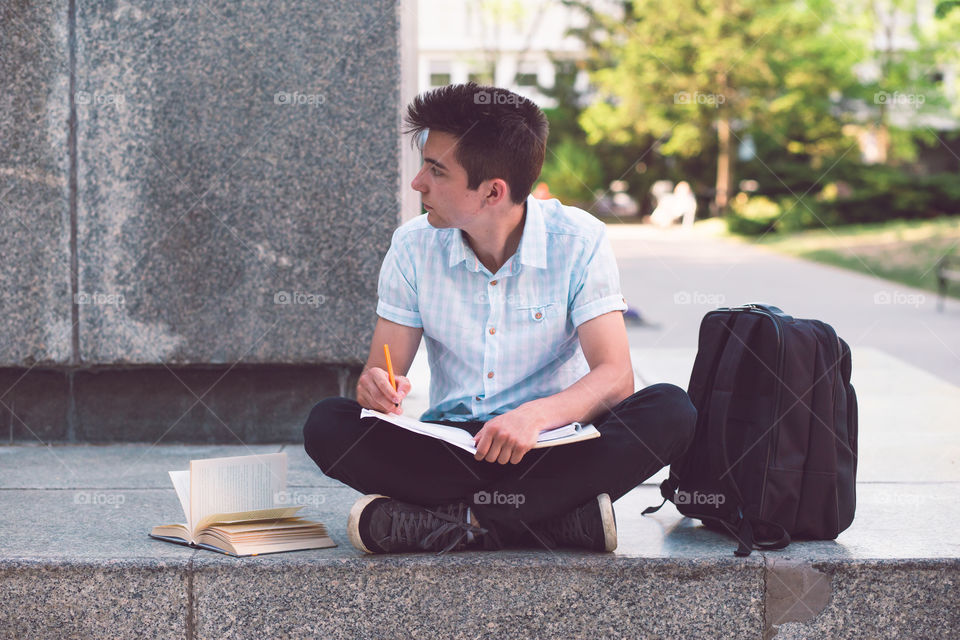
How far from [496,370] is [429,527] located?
469 millimetres

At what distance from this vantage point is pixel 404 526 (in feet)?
8.73

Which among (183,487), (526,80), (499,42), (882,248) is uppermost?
(499,42)

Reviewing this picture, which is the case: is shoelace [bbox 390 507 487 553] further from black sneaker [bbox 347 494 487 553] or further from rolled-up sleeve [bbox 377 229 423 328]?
rolled-up sleeve [bbox 377 229 423 328]

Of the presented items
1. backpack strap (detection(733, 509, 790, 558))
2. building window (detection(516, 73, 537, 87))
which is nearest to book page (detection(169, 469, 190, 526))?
backpack strap (detection(733, 509, 790, 558))

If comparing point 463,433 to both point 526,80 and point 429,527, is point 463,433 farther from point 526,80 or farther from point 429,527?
point 526,80

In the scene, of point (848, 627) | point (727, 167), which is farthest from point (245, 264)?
point (727, 167)

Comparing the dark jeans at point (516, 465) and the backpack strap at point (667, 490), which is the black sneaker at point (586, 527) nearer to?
the dark jeans at point (516, 465)

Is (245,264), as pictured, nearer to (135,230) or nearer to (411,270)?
(135,230)

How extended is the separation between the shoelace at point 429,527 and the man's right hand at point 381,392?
274 mm

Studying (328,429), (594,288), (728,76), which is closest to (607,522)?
(594,288)

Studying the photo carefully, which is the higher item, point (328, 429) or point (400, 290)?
point (400, 290)

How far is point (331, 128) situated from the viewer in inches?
159

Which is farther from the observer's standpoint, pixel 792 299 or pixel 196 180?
pixel 792 299

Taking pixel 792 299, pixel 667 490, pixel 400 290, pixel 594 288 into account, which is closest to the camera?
Answer: pixel 594 288
